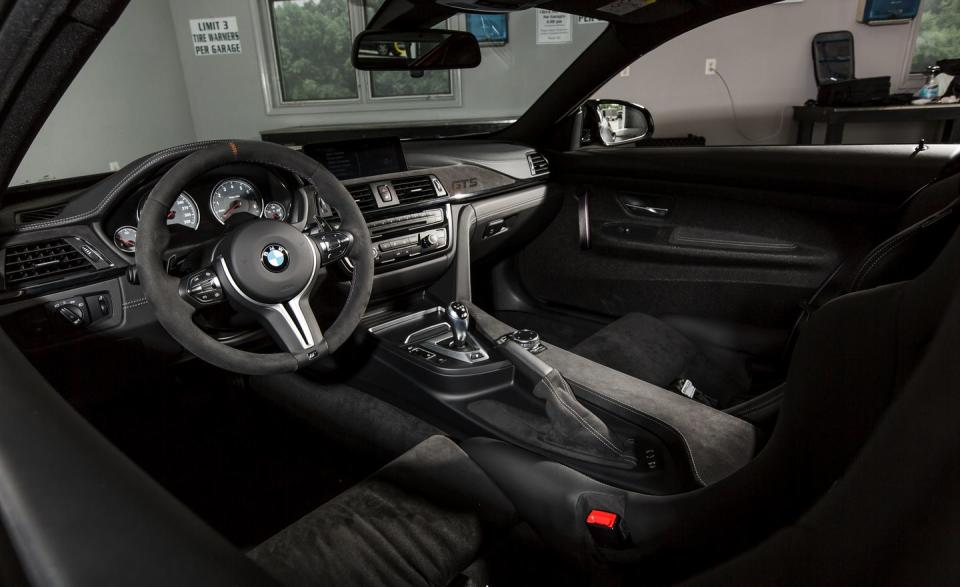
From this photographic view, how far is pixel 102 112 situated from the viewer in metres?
5.17

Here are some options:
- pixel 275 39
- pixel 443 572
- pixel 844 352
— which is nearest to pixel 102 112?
pixel 275 39

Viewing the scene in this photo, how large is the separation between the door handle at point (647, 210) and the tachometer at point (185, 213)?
4.58 feet

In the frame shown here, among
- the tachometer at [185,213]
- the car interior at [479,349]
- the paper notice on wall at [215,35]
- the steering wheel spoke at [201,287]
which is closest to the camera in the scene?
the car interior at [479,349]

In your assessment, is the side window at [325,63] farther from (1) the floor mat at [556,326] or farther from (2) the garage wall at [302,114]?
(1) the floor mat at [556,326]

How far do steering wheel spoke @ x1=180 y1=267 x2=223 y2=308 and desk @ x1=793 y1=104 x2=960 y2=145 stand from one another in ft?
12.2

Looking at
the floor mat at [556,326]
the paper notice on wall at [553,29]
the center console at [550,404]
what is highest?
the paper notice on wall at [553,29]

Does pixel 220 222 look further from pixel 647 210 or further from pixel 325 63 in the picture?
pixel 325 63

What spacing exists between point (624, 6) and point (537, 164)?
0.77 m

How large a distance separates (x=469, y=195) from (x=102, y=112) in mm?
4764

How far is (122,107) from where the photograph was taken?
213 inches

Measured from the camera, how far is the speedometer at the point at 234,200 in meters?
1.38

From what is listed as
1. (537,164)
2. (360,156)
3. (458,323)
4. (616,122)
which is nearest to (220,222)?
(360,156)

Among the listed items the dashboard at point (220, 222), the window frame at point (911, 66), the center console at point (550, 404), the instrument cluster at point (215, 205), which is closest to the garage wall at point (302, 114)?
the window frame at point (911, 66)

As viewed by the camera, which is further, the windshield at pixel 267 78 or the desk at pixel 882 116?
the windshield at pixel 267 78
